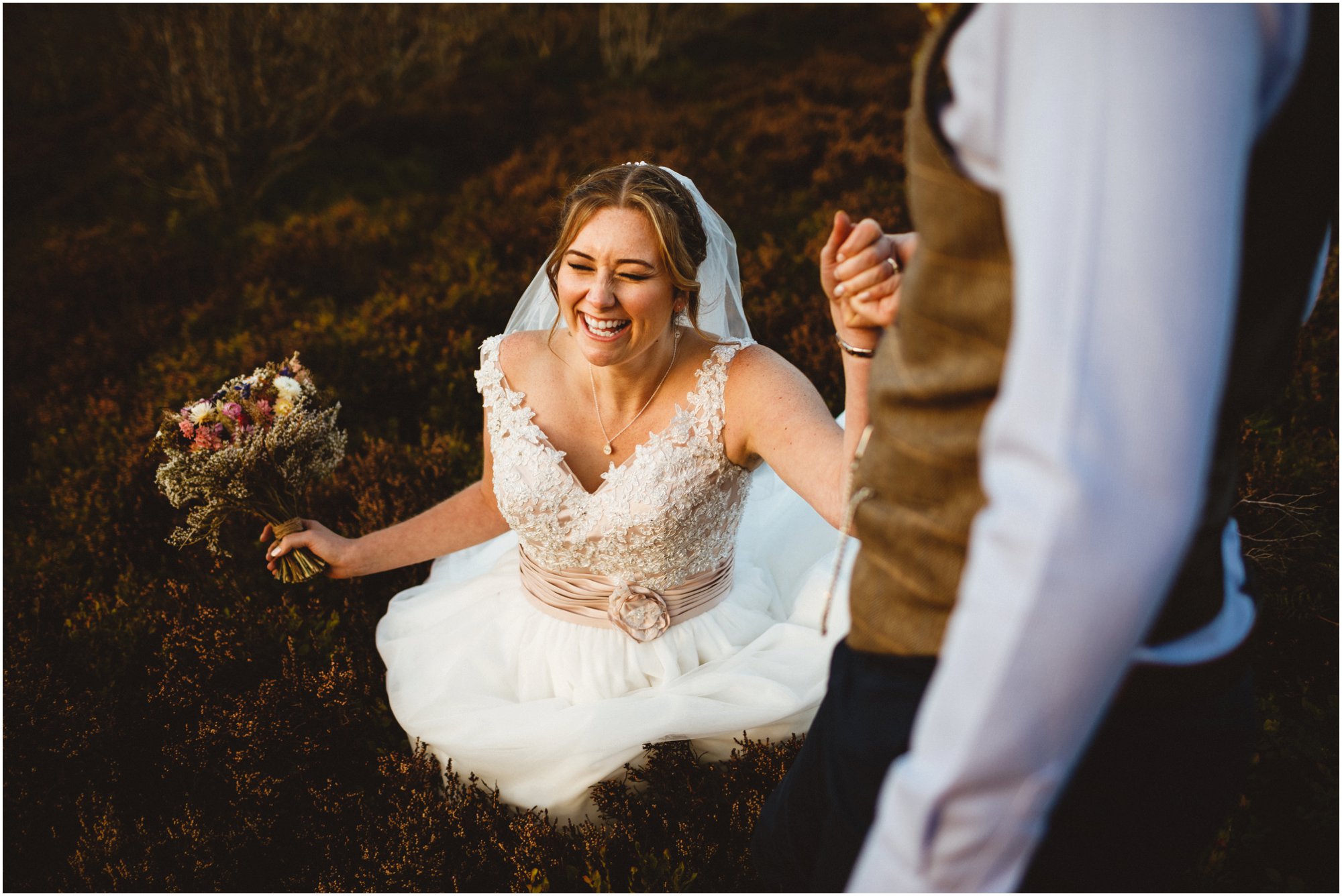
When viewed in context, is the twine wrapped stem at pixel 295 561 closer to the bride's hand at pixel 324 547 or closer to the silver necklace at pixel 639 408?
the bride's hand at pixel 324 547

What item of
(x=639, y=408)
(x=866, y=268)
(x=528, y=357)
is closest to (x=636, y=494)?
(x=639, y=408)

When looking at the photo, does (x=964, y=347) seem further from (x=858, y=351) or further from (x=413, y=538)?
(x=413, y=538)

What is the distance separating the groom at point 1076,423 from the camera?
588mm

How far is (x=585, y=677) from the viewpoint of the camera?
256 centimetres

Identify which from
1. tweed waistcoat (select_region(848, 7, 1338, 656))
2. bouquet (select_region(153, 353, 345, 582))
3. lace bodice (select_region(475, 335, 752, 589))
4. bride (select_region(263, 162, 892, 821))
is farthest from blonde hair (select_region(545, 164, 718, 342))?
tweed waistcoat (select_region(848, 7, 1338, 656))

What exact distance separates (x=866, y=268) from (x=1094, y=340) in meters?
0.66

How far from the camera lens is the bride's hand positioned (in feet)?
8.16

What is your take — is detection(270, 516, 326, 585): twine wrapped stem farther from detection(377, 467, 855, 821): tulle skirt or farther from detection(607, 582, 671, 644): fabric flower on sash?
detection(607, 582, 671, 644): fabric flower on sash

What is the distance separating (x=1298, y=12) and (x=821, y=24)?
12.8 m

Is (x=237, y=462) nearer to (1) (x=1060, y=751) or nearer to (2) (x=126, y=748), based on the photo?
(2) (x=126, y=748)

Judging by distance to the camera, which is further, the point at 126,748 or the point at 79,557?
the point at 79,557

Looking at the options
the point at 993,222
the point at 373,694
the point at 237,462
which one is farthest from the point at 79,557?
the point at 993,222

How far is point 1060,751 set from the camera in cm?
69

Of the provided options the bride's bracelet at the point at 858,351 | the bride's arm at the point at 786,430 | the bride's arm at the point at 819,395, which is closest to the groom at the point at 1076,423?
the bride's arm at the point at 819,395
